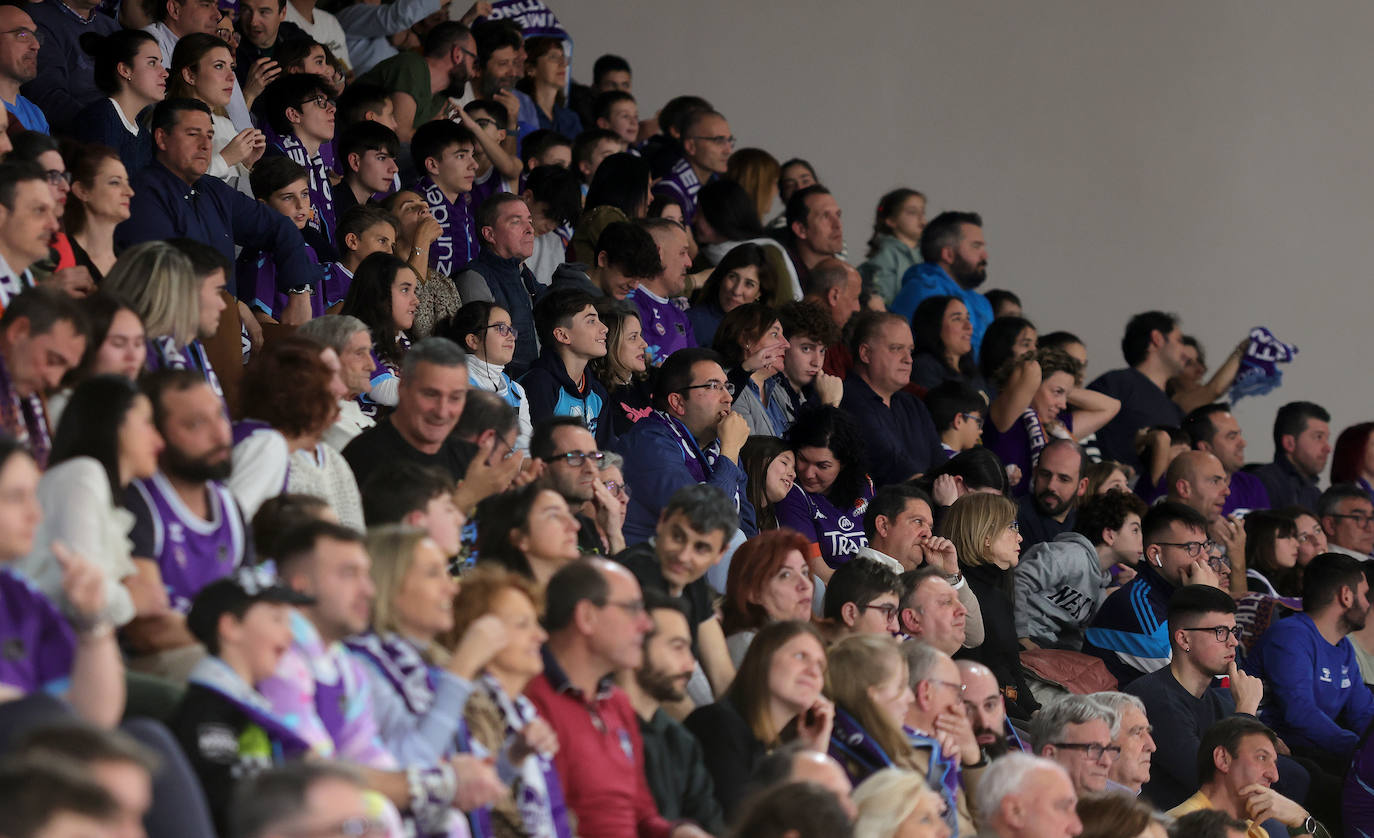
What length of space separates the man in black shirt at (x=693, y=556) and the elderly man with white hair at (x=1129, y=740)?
121 centimetres

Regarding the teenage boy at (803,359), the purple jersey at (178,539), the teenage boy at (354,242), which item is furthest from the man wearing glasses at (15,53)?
the teenage boy at (803,359)

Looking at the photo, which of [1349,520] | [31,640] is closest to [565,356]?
[31,640]

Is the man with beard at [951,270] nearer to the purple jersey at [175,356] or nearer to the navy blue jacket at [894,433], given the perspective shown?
the navy blue jacket at [894,433]

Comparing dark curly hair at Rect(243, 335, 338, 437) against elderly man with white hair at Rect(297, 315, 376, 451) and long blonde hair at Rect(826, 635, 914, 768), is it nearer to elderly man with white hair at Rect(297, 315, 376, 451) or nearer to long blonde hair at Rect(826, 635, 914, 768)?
elderly man with white hair at Rect(297, 315, 376, 451)

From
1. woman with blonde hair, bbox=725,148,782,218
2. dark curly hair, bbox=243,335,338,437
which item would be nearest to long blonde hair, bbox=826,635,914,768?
dark curly hair, bbox=243,335,338,437

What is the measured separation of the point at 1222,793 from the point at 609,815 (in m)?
2.32

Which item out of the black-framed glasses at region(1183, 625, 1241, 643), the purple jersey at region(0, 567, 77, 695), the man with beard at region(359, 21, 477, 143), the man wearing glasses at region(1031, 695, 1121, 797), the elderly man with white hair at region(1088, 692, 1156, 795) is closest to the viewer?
the purple jersey at region(0, 567, 77, 695)

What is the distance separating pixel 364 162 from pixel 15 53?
1458 millimetres

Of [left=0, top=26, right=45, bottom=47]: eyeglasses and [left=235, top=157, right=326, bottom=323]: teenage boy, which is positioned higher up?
[left=0, top=26, right=45, bottom=47]: eyeglasses

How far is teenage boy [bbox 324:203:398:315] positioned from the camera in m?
5.70

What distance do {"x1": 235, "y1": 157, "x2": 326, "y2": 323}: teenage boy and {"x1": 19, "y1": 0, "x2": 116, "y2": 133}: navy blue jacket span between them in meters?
0.65

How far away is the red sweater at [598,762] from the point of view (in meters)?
3.32

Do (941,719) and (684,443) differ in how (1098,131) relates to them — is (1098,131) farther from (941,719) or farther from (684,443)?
(941,719)

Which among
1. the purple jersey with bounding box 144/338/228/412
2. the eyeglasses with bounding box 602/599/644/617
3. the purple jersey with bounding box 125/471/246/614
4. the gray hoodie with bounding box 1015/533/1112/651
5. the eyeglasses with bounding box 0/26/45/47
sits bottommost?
the gray hoodie with bounding box 1015/533/1112/651
